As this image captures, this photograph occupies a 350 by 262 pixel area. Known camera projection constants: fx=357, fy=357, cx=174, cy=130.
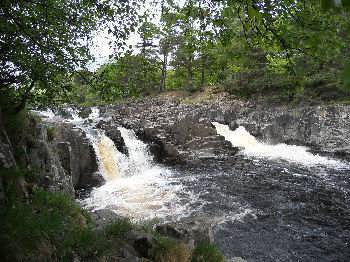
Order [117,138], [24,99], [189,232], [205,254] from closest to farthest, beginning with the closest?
[205,254] < [24,99] < [189,232] < [117,138]

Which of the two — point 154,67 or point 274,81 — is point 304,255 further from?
point 274,81

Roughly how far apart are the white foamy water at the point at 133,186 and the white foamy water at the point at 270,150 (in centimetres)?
588

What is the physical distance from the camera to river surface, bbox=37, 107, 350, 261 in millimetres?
9867

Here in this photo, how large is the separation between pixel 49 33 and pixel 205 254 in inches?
189

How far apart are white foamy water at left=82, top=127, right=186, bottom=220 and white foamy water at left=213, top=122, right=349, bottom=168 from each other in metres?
5.88

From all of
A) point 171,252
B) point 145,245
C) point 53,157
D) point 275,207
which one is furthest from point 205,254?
point 275,207

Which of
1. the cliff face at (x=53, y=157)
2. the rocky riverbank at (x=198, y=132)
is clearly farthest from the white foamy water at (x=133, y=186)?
the cliff face at (x=53, y=157)

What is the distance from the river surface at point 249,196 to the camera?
32.4 ft

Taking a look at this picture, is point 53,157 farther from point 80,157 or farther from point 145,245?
point 80,157

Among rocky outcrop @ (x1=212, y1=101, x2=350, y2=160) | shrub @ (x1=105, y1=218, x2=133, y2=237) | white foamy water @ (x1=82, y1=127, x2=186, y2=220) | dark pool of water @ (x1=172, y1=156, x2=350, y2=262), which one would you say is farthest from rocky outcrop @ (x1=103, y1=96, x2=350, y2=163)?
shrub @ (x1=105, y1=218, x2=133, y2=237)

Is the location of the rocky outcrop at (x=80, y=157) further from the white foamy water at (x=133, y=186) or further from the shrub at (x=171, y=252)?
the shrub at (x=171, y=252)

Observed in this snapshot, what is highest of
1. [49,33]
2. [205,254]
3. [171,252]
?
[49,33]

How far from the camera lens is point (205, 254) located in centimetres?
674

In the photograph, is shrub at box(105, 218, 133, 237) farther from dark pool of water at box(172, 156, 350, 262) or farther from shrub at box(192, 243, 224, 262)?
dark pool of water at box(172, 156, 350, 262)
